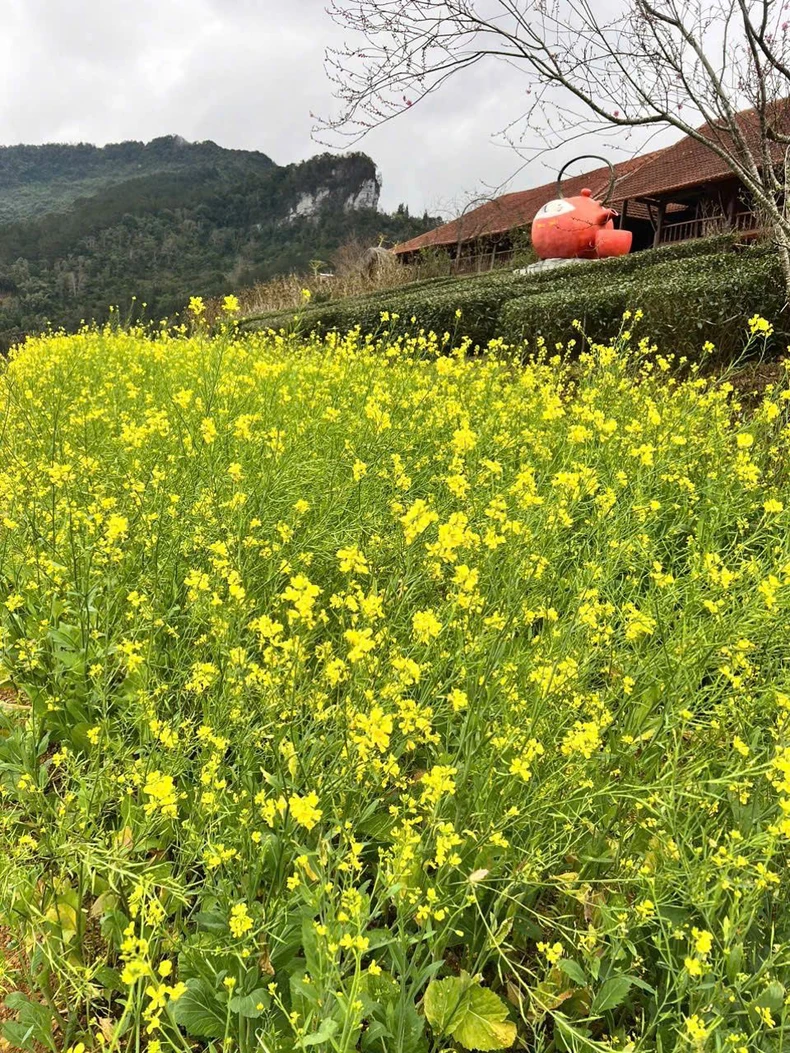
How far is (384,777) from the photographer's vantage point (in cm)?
141

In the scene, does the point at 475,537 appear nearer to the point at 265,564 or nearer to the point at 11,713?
the point at 265,564

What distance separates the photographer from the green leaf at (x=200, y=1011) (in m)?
1.22

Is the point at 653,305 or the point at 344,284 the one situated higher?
the point at 344,284

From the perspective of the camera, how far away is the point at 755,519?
3.08 metres

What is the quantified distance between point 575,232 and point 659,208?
9177 mm

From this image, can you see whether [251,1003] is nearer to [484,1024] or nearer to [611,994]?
[484,1024]

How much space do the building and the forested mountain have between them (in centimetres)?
1159

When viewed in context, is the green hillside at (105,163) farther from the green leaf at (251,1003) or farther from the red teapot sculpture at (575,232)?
the green leaf at (251,1003)

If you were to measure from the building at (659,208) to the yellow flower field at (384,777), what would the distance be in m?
13.6

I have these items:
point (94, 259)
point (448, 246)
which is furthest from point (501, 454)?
point (94, 259)

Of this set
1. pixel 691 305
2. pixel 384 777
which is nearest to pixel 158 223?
pixel 691 305

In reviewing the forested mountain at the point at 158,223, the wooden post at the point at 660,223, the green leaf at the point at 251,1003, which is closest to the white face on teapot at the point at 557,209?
the wooden post at the point at 660,223

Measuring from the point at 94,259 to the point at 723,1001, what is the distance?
41675mm

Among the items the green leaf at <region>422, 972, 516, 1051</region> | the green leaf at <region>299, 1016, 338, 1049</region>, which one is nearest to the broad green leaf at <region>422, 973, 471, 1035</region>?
the green leaf at <region>422, 972, 516, 1051</region>
